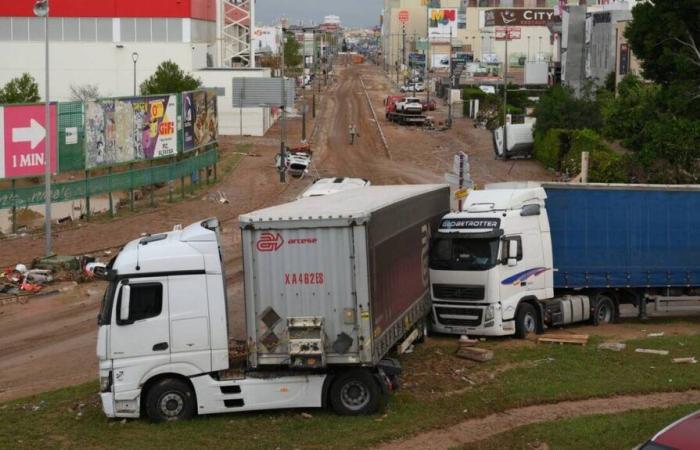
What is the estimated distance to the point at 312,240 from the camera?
566 inches

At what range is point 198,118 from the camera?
45.5m

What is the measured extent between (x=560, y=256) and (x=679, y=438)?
12.8m

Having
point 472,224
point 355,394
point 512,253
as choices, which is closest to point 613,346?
point 512,253

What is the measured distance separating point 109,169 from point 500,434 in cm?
2606

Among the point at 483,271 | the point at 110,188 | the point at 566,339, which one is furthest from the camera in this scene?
the point at 110,188

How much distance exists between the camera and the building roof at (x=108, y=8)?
2938 inches

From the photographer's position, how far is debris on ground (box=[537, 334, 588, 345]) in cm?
1966

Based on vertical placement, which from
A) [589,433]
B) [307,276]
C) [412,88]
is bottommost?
[589,433]

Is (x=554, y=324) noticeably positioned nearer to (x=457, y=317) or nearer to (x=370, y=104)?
(x=457, y=317)

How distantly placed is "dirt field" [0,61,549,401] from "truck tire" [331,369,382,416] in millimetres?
4503

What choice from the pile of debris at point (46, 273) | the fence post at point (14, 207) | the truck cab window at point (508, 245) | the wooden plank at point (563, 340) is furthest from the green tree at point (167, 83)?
the wooden plank at point (563, 340)

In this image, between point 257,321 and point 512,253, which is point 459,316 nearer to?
point 512,253

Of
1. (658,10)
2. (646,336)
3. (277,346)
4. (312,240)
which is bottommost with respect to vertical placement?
(646,336)

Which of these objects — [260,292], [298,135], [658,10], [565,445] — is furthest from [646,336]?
[298,135]
